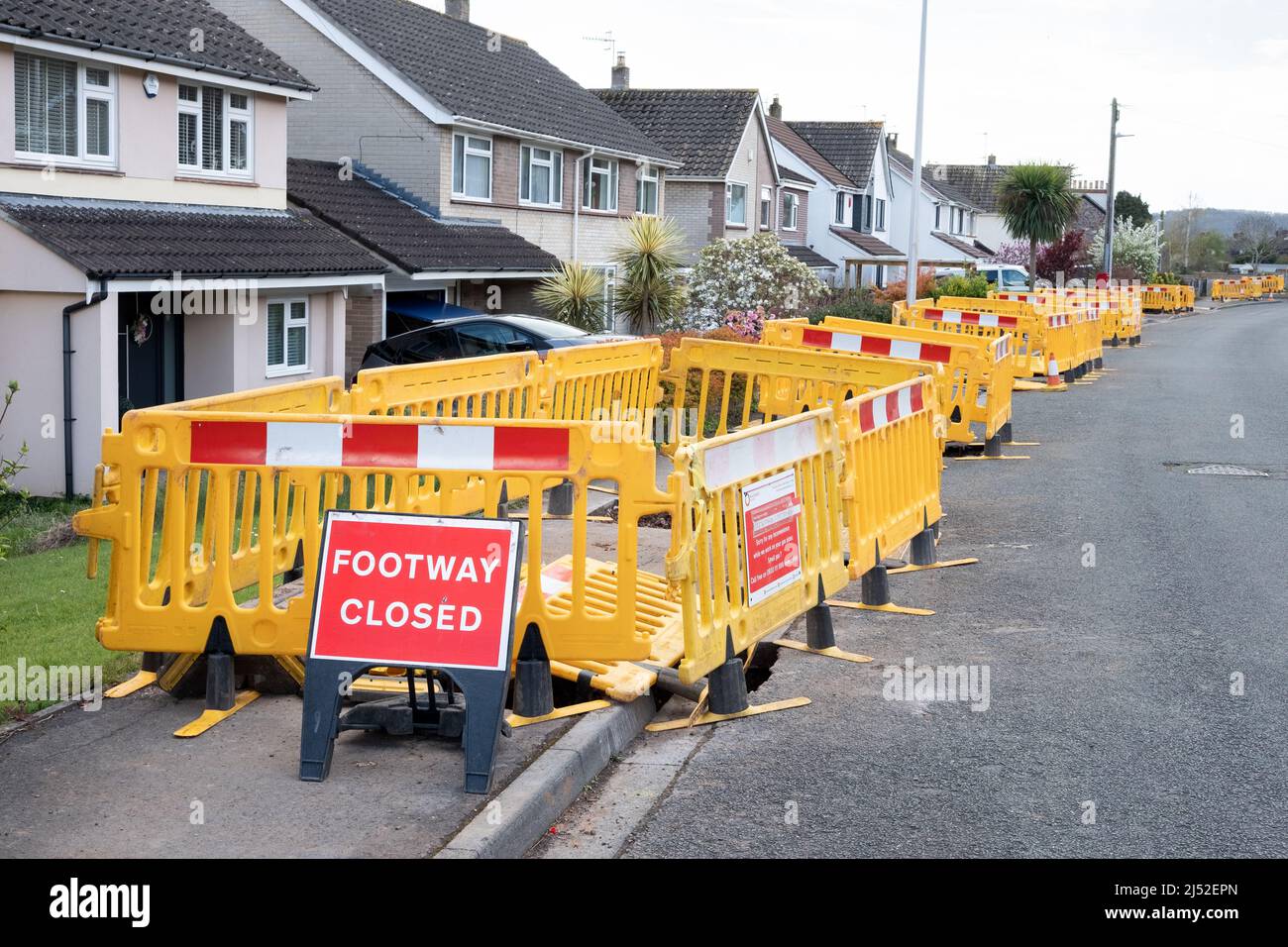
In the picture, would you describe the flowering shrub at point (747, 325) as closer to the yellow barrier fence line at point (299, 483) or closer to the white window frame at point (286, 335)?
the white window frame at point (286, 335)

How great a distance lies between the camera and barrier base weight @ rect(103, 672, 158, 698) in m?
6.78

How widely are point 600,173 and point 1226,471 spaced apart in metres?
23.6

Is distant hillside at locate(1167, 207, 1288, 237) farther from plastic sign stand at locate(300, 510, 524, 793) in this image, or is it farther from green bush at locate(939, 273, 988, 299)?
plastic sign stand at locate(300, 510, 524, 793)

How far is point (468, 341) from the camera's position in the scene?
21234 mm

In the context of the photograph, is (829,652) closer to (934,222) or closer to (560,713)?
(560,713)

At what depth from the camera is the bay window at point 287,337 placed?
22.0 metres

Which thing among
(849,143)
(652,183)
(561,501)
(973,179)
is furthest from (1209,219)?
(561,501)

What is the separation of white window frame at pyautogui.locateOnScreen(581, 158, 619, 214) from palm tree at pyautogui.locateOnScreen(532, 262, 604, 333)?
267 inches

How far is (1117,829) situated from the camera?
17.6 ft

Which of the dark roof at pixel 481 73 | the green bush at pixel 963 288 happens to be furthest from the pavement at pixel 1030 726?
the green bush at pixel 963 288

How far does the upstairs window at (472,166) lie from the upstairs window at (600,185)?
468 cm

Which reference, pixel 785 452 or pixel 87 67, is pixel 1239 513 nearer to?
pixel 785 452
